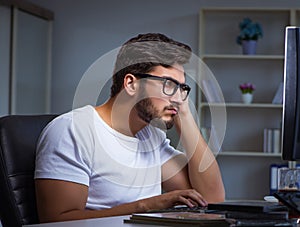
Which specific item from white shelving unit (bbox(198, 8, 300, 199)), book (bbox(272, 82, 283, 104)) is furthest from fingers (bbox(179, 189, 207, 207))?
white shelving unit (bbox(198, 8, 300, 199))

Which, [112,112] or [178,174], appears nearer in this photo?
[112,112]

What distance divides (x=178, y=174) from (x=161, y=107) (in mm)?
370

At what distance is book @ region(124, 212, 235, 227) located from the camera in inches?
50.0

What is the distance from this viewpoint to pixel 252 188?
5.33 meters

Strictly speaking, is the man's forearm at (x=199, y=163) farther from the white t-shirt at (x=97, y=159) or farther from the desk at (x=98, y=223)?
the desk at (x=98, y=223)

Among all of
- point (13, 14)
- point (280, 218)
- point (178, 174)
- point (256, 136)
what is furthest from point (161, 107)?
point (256, 136)

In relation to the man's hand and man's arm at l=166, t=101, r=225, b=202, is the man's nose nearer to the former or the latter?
man's arm at l=166, t=101, r=225, b=202

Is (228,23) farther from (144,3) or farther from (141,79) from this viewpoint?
(141,79)

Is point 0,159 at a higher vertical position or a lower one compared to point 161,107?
lower

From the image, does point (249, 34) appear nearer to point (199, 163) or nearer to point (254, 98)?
point (254, 98)

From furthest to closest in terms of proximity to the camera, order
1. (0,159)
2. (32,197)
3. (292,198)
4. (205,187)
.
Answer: (205,187), (32,197), (292,198), (0,159)

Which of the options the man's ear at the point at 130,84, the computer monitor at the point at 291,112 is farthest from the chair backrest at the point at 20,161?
the computer monitor at the point at 291,112

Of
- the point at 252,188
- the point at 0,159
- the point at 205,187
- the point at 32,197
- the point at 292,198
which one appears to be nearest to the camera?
the point at 0,159

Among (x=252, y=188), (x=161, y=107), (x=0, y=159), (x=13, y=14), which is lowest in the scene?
(x=252, y=188)
